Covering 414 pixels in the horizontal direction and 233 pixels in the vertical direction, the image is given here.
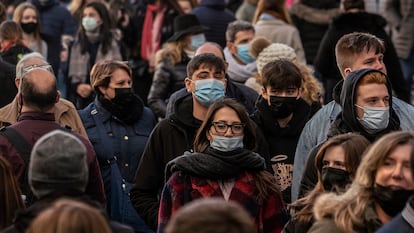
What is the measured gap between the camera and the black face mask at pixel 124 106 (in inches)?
467

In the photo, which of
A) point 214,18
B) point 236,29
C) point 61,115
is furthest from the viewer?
point 214,18

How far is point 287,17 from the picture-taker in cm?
1628

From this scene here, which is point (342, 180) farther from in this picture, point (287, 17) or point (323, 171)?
point (287, 17)

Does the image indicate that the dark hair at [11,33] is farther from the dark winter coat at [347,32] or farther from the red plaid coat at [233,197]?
the red plaid coat at [233,197]

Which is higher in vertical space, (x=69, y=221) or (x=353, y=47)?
(x=69, y=221)

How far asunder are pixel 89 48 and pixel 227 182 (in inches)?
311

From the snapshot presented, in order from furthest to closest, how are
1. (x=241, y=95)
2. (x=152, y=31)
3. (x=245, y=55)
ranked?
1. (x=152, y=31)
2. (x=245, y=55)
3. (x=241, y=95)

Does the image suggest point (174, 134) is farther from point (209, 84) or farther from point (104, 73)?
point (104, 73)

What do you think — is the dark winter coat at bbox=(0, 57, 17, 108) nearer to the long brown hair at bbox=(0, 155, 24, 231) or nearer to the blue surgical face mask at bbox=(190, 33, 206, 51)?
the blue surgical face mask at bbox=(190, 33, 206, 51)

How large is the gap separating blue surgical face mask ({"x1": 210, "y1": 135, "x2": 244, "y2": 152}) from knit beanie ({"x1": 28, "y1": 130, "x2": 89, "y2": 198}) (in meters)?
1.65

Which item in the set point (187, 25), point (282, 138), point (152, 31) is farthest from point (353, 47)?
point (152, 31)

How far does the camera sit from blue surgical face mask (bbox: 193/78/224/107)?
419 inches

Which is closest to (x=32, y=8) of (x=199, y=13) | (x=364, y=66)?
(x=199, y=13)

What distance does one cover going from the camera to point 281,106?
35.8 feet
